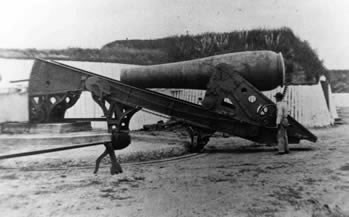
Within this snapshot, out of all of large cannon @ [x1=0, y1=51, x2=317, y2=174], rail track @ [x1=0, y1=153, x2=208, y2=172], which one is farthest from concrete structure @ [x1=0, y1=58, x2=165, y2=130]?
rail track @ [x1=0, y1=153, x2=208, y2=172]

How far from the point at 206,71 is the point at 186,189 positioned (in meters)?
3.50

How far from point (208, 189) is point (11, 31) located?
3008 millimetres

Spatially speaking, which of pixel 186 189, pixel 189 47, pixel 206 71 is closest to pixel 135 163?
pixel 186 189

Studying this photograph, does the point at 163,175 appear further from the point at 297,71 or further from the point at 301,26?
the point at 297,71

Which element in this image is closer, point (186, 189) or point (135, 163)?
point (186, 189)

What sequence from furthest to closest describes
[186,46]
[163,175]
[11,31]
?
[186,46] → [163,175] → [11,31]

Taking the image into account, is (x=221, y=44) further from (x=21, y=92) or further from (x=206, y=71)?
(x=21, y=92)

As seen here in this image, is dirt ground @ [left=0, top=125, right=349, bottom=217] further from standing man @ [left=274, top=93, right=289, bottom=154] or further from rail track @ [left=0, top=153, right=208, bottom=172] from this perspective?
standing man @ [left=274, top=93, right=289, bottom=154]

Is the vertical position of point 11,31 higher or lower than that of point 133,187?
higher

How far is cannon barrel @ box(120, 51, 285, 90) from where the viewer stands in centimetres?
754

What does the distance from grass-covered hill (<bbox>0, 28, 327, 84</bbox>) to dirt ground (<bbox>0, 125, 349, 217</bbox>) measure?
194 centimetres

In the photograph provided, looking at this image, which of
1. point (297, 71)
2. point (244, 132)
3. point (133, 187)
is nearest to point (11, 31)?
point (133, 187)

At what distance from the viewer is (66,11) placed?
5.03 m

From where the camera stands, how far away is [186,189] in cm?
496
